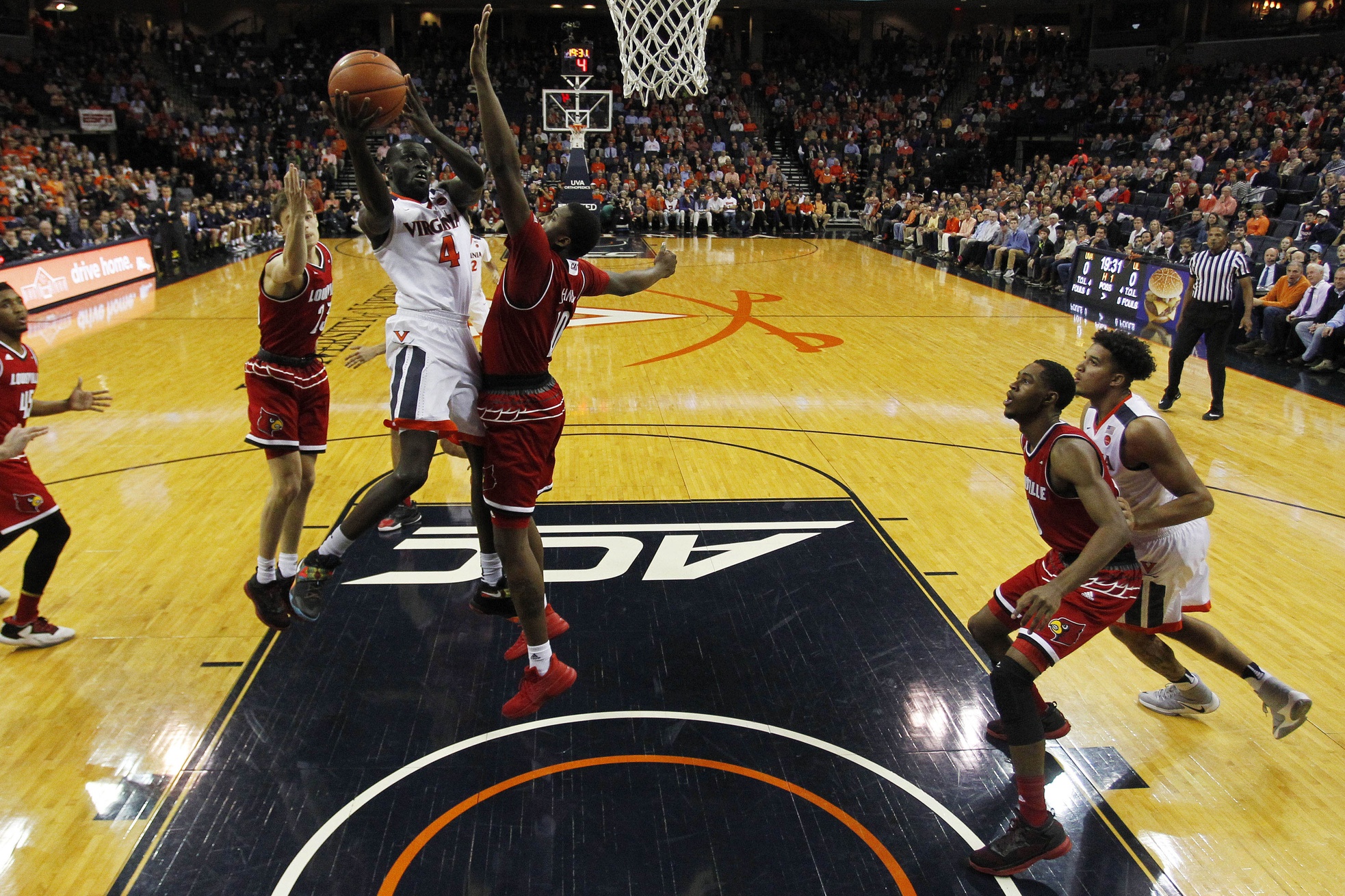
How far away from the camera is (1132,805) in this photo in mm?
3248

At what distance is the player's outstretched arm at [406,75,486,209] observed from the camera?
138 inches

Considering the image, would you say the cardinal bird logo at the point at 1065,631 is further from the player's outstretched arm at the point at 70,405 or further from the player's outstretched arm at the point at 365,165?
the player's outstretched arm at the point at 70,405

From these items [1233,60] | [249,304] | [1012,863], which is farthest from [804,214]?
[1012,863]

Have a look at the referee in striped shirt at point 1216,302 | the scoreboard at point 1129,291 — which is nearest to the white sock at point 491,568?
the referee in striped shirt at point 1216,302

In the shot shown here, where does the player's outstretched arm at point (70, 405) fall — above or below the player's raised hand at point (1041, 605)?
above

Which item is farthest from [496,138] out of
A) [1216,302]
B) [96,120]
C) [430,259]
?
[96,120]

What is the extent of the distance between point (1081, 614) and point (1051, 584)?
13.1 inches

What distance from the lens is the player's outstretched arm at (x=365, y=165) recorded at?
3.09 metres

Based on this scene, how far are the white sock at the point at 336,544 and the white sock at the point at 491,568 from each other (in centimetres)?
63

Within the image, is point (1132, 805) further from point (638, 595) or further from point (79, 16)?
point (79, 16)

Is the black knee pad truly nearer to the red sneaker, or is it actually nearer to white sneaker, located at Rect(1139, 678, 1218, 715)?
white sneaker, located at Rect(1139, 678, 1218, 715)

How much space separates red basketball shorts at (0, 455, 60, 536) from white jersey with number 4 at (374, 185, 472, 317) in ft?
5.88

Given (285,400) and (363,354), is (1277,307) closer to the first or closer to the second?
(363,354)

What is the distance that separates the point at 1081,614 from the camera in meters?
3.13
